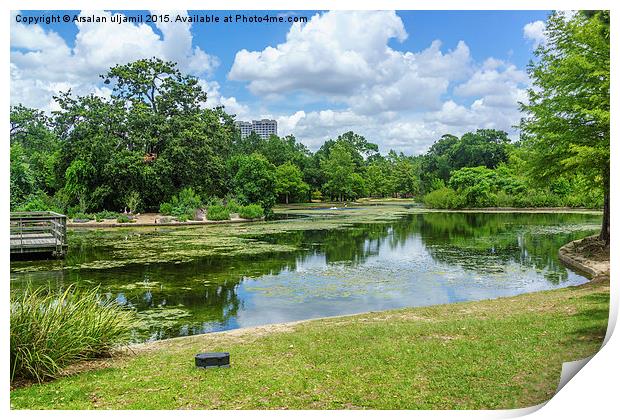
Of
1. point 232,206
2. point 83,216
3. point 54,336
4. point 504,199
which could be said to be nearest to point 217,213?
point 232,206

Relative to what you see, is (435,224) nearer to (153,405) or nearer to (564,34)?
(564,34)

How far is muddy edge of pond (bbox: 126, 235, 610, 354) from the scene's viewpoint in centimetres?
616

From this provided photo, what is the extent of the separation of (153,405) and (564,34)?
12.3m

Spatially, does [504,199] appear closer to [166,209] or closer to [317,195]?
[317,195]

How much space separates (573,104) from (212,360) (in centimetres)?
981

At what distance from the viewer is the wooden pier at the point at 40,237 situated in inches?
511

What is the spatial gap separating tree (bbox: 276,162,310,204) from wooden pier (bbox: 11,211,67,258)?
2680 centimetres

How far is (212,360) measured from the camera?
4.94 meters

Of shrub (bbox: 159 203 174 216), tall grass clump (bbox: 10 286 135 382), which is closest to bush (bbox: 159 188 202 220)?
shrub (bbox: 159 203 174 216)

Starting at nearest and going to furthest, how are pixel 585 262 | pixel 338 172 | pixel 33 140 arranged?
pixel 33 140 → pixel 585 262 → pixel 338 172

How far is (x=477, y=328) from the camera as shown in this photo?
6.12 metres
